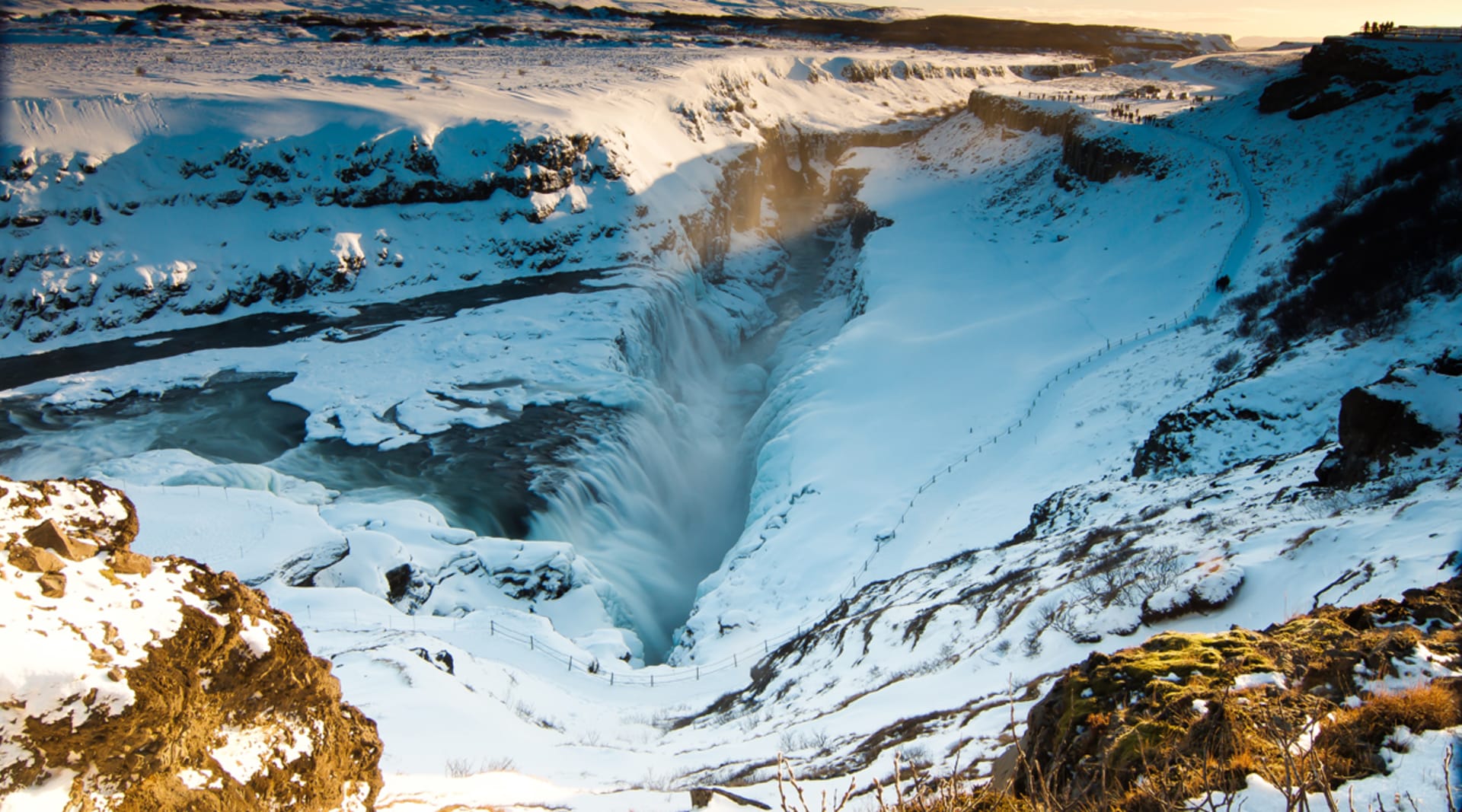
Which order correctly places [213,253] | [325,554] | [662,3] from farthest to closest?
1. [662,3]
2. [213,253]
3. [325,554]

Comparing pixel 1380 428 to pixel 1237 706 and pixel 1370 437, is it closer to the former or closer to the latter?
pixel 1370 437

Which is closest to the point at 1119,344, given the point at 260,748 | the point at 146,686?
the point at 260,748

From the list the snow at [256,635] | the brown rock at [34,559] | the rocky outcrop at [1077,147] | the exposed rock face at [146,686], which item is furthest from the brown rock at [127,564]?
the rocky outcrop at [1077,147]

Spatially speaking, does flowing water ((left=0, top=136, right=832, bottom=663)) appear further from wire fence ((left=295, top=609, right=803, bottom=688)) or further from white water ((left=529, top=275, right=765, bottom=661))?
wire fence ((left=295, top=609, right=803, bottom=688))

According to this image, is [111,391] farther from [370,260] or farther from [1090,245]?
[1090,245]

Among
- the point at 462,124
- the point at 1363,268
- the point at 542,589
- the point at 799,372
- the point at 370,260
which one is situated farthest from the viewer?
the point at 462,124

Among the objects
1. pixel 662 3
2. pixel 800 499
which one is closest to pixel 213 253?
pixel 800 499

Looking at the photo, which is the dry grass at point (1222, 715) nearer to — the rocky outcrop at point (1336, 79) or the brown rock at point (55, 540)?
the brown rock at point (55, 540)
